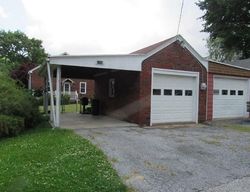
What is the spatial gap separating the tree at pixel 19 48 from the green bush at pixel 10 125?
1690 inches

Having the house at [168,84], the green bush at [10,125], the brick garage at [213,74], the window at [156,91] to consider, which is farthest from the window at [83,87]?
the green bush at [10,125]

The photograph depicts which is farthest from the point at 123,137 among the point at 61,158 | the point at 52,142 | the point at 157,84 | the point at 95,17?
the point at 95,17

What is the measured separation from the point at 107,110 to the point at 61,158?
10803 mm

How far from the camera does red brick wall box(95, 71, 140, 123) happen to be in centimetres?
1391

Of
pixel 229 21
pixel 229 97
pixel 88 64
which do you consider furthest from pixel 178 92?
pixel 229 21

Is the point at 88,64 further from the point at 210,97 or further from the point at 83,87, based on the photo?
the point at 83,87

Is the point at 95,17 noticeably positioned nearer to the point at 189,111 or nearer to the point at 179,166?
the point at 189,111

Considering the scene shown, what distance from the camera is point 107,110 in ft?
59.3

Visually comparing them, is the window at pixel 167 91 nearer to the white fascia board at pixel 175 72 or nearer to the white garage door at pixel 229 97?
the white fascia board at pixel 175 72

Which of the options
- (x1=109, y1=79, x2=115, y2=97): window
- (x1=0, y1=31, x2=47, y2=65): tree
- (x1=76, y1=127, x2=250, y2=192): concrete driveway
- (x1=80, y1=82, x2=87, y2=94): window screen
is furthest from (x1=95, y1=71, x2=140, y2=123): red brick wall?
(x1=0, y1=31, x2=47, y2=65): tree

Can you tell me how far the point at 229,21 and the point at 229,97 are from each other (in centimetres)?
1506

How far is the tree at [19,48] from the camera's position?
5262 centimetres

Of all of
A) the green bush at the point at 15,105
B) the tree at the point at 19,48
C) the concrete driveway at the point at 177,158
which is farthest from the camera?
the tree at the point at 19,48

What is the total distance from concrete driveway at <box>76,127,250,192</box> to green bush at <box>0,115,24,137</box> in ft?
6.71
